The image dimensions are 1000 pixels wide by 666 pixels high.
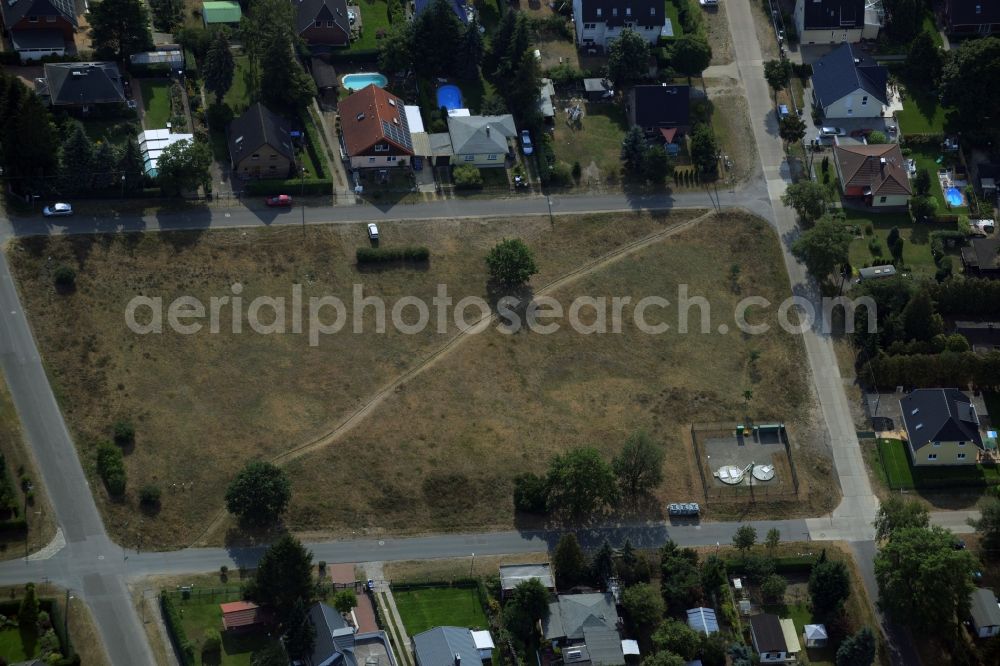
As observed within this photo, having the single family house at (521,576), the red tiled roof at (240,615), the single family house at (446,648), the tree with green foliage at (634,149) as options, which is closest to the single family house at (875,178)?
the tree with green foliage at (634,149)

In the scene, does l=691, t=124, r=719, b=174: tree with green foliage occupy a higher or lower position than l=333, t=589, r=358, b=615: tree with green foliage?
higher

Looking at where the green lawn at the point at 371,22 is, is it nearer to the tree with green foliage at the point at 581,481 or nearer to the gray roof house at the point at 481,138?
the gray roof house at the point at 481,138

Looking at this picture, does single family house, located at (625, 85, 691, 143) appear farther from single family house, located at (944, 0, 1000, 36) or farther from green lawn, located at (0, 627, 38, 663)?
green lawn, located at (0, 627, 38, 663)

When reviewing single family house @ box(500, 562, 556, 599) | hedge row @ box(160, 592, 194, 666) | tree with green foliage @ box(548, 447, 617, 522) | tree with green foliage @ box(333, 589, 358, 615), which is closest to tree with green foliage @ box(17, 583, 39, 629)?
hedge row @ box(160, 592, 194, 666)

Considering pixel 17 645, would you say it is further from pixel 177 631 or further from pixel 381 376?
pixel 381 376

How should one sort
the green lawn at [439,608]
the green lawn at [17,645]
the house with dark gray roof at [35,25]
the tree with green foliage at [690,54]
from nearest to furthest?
the green lawn at [17,645]
the green lawn at [439,608]
the house with dark gray roof at [35,25]
the tree with green foliage at [690,54]

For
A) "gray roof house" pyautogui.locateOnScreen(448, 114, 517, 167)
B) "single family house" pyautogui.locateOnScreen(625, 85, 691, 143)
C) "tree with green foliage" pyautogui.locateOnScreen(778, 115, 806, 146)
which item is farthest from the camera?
"single family house" pyautogui.locateOnScreen(625, 85, 691, 143)

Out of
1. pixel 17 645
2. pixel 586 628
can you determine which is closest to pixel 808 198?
pixel 586 628
